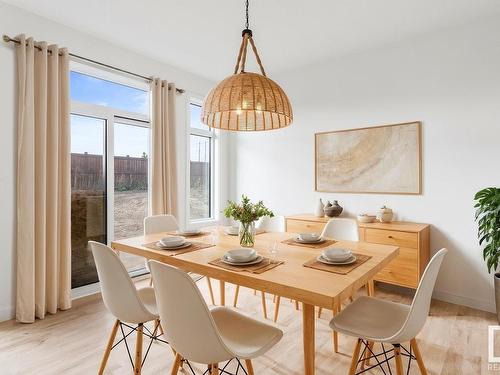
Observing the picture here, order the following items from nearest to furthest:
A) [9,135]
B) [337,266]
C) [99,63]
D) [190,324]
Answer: [190,324] → [337,266] → [9,135] → [99,63]

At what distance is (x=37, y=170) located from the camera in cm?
273

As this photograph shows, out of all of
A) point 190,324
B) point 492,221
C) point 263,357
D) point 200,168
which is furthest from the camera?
point 200,168

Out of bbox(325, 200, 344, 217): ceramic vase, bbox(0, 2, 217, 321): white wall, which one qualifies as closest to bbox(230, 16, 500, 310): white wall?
bbox(325, 200, 344, 217): ceramic vase

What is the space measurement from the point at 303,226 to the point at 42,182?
8.64 ft

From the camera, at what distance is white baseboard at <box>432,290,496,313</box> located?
2.86m

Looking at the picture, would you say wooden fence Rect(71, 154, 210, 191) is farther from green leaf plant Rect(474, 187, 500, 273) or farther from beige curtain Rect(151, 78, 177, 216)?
green leaf plant Rect(474, 187, 500, 273)

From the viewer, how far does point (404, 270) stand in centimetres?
293

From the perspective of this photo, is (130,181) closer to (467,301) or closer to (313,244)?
(313,244)

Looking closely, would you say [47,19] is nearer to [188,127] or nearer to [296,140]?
[188,127]

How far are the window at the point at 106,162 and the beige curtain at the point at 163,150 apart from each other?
0.59ft

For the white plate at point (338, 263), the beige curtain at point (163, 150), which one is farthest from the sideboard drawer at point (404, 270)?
the beige curtain at point (163, 150)

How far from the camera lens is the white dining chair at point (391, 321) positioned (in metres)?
1.42

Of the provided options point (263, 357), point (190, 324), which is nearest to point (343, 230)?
point (263, 357)

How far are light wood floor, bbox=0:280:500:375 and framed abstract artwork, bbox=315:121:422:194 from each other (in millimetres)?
1317
